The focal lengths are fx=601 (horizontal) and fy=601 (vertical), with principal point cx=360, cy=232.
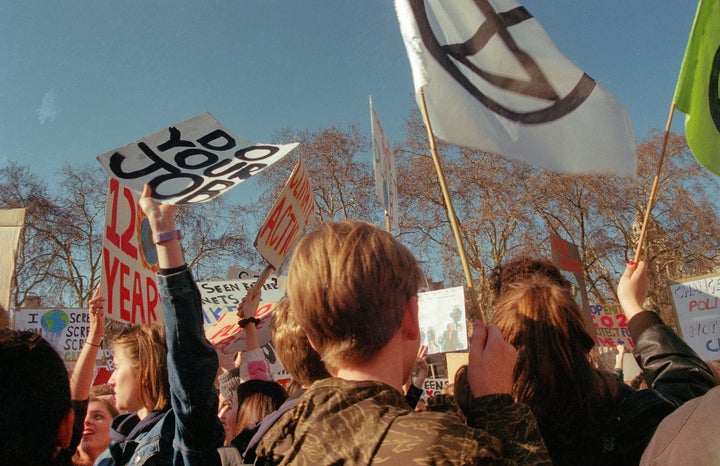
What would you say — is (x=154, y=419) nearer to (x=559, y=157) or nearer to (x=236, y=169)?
(x=236, y=169)

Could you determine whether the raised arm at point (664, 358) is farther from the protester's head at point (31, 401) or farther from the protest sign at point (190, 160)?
the protest sign at point (190, 160)

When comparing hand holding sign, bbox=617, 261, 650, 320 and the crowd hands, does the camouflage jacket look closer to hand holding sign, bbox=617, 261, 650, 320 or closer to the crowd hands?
the crowd hands

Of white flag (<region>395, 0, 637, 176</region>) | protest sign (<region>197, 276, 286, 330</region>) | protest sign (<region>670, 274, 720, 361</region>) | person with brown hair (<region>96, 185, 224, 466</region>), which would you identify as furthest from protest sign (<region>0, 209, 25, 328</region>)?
protest sign (<region>670, 274, 720, 361</region>)

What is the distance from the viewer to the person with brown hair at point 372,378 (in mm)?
1009

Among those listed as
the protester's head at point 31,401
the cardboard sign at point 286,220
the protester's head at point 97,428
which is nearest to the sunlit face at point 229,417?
the protester's head at point 97,428

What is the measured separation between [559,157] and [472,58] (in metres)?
0.54

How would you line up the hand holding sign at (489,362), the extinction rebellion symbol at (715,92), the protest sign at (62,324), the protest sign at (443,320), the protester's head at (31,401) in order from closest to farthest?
the protester's head at (31,401), the hand holding sign at (489,362), the extinction rebellion symbol at (715,92), the protest sign at (443,320), the protest sign at (62,324)

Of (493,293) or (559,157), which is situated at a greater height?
(559,157)

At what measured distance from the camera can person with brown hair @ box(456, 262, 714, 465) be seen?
Answer: 1.50 metres

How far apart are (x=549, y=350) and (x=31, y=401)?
1.21 m

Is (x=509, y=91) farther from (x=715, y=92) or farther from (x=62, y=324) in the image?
(x=62, y=324)

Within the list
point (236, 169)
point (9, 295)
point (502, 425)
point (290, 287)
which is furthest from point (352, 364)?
point (9, 295)

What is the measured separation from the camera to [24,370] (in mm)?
1225

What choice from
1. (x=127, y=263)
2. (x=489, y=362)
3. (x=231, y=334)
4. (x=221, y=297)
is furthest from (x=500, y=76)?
(x=221, y=297)
